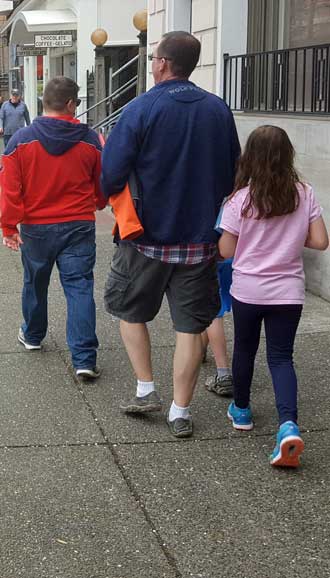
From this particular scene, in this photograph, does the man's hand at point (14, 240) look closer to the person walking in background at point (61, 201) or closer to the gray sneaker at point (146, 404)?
the person walking in background at point (61, 201)

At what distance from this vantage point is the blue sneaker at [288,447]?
→ 3.85 m

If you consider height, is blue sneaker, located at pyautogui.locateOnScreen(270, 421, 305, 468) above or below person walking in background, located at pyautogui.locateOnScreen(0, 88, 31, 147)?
below

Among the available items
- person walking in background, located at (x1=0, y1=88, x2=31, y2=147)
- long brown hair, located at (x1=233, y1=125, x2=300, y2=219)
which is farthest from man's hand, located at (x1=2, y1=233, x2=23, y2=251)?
person walking in background, located at (x1=0, y1=88, x2=31, y2=147)

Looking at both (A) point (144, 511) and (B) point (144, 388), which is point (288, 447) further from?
(B) point (144, 388)

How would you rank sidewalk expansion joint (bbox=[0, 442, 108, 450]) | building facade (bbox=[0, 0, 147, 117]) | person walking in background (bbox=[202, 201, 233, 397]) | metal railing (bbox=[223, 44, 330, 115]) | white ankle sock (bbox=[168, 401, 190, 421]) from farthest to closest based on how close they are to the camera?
building facade (bbox=[0, 0, 147, 117]) → metal railing (bbox=[223, 44, 330, 115]) → person walking in background (bbox=[202, 201, 233, 397]) → white ankle sock (bbox=[168, 401, 190, 421]) → sidewalk expansion joint (bbox=[0, 442, 108, 450])

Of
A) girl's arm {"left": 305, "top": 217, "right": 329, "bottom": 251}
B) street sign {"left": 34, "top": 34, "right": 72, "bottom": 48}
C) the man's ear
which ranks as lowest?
girl's arm {"left": 305, "top": 217, "right": 329, "bottom": 251}

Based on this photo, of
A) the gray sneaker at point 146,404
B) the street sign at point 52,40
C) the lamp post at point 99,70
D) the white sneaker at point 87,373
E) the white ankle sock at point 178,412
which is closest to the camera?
the white ankle sock at point 178,412

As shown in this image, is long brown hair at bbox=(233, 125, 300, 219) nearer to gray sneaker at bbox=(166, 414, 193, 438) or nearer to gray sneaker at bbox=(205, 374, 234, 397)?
gray sneaker at bbox=(166, 414, 193, 438)

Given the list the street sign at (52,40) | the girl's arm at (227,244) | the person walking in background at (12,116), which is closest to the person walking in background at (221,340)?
the girl's arm at (227,244)

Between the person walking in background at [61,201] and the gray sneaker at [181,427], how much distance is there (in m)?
1.01

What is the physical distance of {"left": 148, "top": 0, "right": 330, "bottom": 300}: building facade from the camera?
754cm

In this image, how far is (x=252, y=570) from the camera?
312cm

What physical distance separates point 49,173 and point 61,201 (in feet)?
0.63

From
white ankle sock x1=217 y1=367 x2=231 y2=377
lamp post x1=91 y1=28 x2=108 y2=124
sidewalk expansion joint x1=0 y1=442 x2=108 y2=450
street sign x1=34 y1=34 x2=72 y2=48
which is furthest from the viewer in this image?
street sign x1=34 y1=34 x2=72 y2=48
